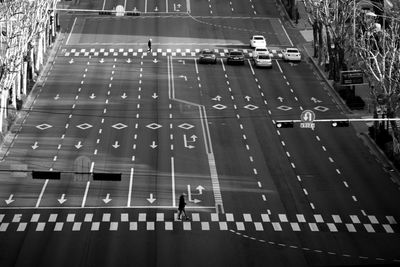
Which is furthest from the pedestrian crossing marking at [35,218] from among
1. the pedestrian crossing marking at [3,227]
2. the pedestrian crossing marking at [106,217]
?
the pedestrian crossing marking at [106,217]

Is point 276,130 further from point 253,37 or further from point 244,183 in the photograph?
point 253,37

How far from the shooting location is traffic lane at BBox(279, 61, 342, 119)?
5433 inches

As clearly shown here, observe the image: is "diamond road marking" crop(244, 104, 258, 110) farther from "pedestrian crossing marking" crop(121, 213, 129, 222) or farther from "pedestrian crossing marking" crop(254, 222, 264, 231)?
"pedestrian crossing marking" crop(121, 213, 129, 222)

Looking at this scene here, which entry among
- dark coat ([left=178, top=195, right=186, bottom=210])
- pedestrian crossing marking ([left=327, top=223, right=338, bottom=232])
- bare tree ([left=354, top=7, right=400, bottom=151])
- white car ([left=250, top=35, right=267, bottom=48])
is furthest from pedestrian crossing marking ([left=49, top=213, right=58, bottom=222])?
white car ([left=250, top=35, right=267, bottom=48])

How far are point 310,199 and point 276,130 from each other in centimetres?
2166

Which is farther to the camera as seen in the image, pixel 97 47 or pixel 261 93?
pixel 97 47

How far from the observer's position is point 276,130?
13062cm

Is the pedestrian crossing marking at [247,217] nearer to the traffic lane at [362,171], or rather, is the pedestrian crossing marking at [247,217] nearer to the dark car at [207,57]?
the traffic lane at [362,171]

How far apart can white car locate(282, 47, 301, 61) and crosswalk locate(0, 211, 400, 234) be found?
54160 mm

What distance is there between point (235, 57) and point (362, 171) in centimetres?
4104

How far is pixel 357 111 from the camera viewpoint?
137875mm

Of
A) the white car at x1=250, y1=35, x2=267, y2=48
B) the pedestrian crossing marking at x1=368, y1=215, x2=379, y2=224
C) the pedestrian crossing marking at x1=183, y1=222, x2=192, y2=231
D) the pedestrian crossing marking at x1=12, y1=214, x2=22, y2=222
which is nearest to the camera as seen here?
the pedestrian crossing marking at x1=183, y1=222, x2=192, y2=231

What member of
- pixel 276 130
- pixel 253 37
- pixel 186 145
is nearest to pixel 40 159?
pixel 186 145

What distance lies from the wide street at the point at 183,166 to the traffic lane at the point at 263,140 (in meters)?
0.21
